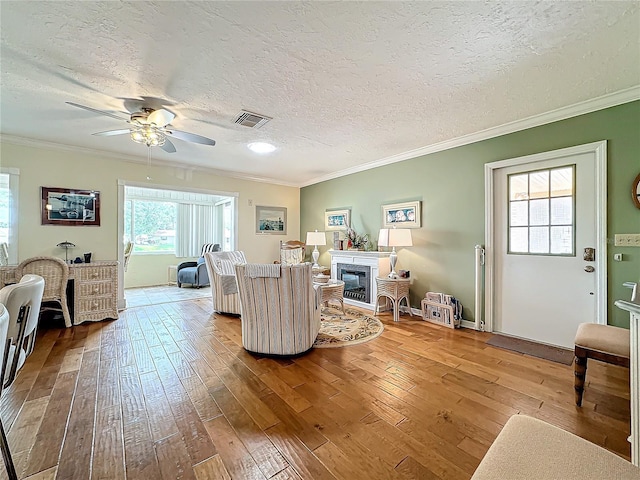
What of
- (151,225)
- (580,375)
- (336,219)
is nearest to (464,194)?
(580,375)

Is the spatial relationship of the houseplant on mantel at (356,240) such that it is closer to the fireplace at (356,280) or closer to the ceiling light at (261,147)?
the fireplace at (356,280)

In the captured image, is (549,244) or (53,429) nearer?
(53,429)

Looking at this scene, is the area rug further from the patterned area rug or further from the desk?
the desk

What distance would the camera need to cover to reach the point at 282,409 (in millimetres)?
1813

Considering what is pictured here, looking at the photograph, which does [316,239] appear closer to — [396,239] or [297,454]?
[396,239]

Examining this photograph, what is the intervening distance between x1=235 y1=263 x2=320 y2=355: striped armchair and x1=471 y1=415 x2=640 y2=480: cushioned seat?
1832 mm

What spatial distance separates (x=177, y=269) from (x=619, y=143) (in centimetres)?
774

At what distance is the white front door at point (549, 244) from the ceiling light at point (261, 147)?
2.94 meters

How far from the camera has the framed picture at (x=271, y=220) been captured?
5914 mm

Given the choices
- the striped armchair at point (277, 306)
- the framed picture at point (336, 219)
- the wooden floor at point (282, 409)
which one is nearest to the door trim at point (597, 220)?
the wooden floor at point (282, 409)

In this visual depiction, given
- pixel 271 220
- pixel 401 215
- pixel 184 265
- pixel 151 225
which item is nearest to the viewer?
pixel 401 215

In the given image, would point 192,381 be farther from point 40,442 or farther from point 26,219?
point 26,219

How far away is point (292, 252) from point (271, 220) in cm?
98

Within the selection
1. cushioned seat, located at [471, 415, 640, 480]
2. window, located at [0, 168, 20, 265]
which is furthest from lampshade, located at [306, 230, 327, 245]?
cushioned seat, located at [471, 415, 640, 480]
